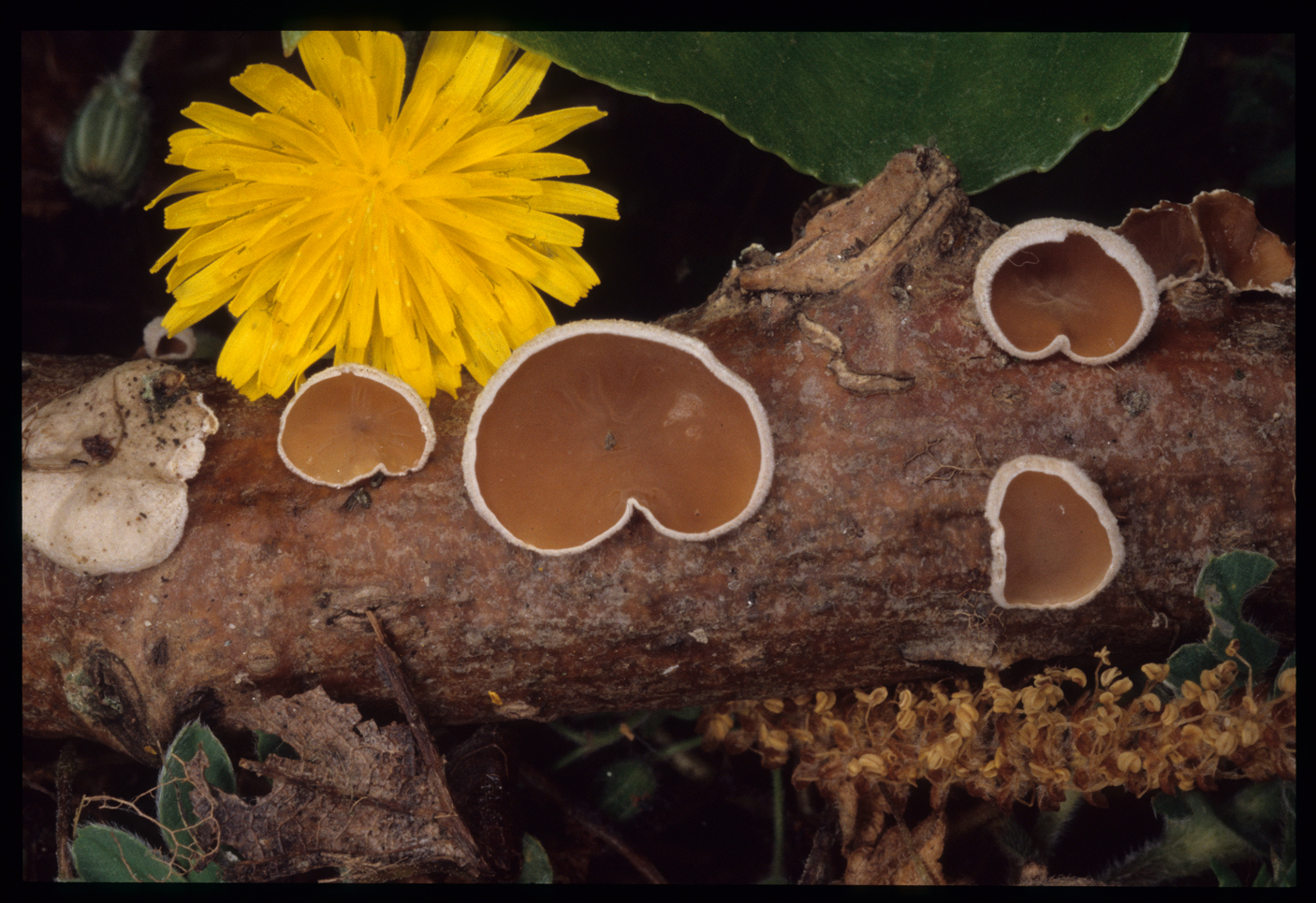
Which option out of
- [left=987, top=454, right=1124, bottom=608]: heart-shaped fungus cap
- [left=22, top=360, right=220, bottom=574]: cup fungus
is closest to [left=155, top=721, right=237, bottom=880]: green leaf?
[left=22, top=360, right=220, bottom=574]: cup fungus

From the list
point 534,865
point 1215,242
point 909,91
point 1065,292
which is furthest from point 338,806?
point 1215,242

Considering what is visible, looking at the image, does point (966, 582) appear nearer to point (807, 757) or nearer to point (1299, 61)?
point (807, 757)

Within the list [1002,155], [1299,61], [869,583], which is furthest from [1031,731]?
[1299,61]

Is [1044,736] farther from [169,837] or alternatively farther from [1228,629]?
[169,837]

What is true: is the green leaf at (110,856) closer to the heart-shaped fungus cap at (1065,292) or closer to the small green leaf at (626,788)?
the small green leaf at (626,788)

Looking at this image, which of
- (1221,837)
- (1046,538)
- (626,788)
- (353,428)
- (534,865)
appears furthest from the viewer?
(626,788)

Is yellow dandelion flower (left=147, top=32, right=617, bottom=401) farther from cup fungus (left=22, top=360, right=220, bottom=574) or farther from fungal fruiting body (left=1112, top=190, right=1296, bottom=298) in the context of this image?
fungal fruiting body (left=1112, top=190, right=1296, bottom=298)

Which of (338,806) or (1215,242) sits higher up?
(1215,242)
